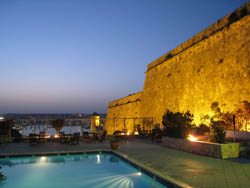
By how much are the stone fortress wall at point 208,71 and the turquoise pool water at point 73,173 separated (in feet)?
14.2

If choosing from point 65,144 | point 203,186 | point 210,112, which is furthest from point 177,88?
point 203,186

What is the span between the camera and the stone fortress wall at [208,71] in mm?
10258

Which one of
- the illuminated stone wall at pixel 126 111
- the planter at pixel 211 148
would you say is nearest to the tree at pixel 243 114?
the planter at pixel 211 148

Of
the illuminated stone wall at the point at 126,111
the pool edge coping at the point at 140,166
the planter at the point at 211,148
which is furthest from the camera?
the illuminated stone wall at the point at 126,111

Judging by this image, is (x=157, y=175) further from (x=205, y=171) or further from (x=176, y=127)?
(x=176, y=127)

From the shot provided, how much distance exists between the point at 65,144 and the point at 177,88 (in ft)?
28.2

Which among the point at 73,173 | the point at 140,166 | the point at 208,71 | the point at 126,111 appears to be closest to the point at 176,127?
the point at 140,166

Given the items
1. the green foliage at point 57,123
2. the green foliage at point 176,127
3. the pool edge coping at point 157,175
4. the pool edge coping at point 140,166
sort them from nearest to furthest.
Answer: the pool edge coping at point 157,175, the pool edge coping at point 140,166, the green foliage at point 176,127, the green foliage at point 57,123

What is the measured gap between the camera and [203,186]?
3.73 m

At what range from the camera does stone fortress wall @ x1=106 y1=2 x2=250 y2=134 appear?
33.7 feet

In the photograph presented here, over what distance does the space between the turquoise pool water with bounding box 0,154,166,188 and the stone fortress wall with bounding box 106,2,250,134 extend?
4325mm

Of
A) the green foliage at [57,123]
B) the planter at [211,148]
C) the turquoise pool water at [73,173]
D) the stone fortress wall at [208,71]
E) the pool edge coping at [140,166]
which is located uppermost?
the stone fortress wall at [208,71]

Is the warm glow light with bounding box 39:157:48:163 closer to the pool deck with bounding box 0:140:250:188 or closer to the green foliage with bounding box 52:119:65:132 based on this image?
the pool deck with bounding box 0:140:250:188

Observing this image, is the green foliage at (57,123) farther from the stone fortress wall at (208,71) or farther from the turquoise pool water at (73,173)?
the turquoise pool water at (73,173)
